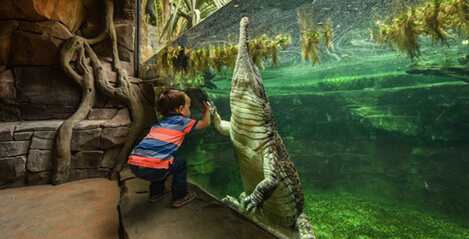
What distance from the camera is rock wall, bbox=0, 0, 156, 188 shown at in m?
3.35

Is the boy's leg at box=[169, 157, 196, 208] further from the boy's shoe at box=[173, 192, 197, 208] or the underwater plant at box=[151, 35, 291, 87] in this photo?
the underwater plant at box=[151, 35, 291, 87]

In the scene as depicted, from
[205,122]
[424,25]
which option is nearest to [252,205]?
[205,122]

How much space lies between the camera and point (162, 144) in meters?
2.00

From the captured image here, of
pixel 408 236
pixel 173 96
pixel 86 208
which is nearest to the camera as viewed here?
pixel 408 236

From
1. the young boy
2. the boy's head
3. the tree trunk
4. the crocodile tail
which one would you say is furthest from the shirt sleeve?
the tree trunk

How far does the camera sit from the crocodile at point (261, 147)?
1.65 meters

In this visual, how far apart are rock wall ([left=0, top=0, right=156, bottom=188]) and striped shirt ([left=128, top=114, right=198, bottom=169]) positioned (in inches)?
85.9

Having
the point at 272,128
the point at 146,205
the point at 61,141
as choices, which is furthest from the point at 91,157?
the point at 272,128

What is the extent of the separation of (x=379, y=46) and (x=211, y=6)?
6.11m

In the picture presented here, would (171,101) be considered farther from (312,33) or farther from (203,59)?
(312,33)

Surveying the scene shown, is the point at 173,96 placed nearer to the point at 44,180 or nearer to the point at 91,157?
the point at 91,157

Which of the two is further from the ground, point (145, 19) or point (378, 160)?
point (145, 19)

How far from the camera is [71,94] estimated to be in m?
4.02

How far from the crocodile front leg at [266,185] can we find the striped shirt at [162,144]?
0.91m
